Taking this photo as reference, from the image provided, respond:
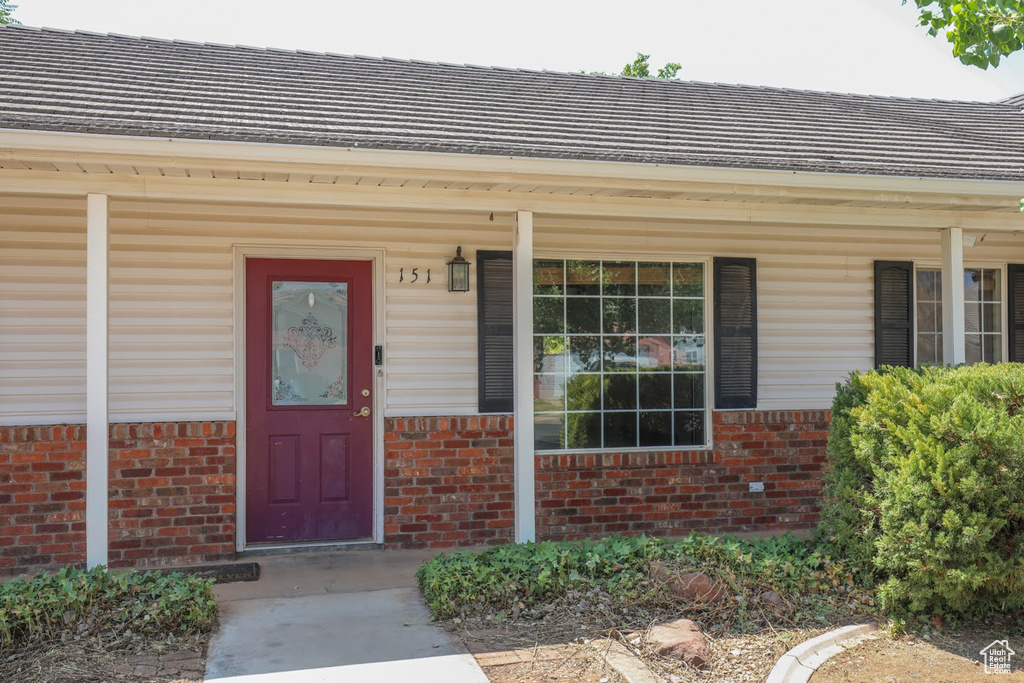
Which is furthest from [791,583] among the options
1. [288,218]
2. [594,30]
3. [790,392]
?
[594,30]

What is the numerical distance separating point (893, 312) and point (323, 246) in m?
4.84

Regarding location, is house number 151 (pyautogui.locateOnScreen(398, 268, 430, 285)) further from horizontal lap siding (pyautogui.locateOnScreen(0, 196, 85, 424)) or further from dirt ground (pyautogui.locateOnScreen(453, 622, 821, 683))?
dirt ground (pyautogui.locateOnScreen(453, 622, 821, 683))

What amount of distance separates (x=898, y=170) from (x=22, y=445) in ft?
20.6

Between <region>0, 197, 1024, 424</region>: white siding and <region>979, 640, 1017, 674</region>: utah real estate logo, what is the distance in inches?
116

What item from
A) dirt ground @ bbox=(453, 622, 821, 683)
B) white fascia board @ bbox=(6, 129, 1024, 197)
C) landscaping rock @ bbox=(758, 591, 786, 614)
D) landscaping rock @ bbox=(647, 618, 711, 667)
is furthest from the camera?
landscaping rock @ bbox=(758, 591, 786, 614)

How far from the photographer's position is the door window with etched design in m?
6.34

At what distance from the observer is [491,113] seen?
20.5ft

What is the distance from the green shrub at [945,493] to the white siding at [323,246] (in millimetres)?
2315

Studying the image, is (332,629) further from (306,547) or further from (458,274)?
(458,274)

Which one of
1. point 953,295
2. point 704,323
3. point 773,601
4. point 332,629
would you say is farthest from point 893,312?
point 332,629

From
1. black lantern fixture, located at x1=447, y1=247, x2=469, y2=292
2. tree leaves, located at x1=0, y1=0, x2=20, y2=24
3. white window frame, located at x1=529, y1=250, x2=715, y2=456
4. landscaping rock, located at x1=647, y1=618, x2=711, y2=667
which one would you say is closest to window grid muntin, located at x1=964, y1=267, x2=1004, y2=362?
white window frame, located at x1=529, y1=250, x2=715, y2=456

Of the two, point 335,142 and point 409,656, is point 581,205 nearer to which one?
point 335,142

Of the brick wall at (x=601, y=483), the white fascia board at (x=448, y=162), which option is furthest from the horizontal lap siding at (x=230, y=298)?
the white fascia board at (x=448, y=162)

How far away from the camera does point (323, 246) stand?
20.7ft
